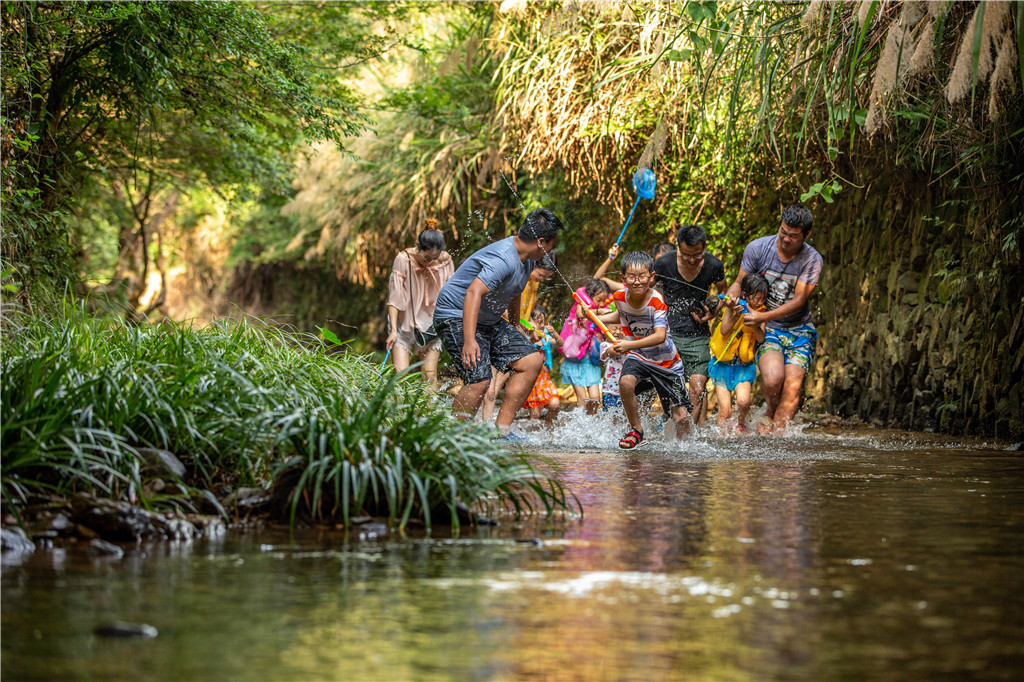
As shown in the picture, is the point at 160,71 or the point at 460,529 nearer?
the point at 460,529

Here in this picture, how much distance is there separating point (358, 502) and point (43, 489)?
120 cm

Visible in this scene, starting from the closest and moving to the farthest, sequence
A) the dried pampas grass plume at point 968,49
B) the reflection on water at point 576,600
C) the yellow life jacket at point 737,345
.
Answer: the reflection on water at point 576,600
the dried pampas grass plume at point 968,49
the yellow life jacket at point 737,345

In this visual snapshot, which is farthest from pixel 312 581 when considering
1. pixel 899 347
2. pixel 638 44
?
pixel 638 44

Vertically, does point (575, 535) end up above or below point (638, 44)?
below

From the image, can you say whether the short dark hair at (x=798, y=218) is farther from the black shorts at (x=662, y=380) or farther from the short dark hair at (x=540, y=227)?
the short dark hair at (x=540, y=227)

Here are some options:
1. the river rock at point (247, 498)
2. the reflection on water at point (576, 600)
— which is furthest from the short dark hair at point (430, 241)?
the river rock at point (247, 498)

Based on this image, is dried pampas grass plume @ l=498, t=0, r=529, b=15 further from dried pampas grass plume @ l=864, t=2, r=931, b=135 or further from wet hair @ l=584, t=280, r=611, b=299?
dried pampas grass plume @ l=864, t=2, r=931, b=135

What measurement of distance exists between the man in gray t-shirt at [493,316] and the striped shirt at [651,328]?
99 cm

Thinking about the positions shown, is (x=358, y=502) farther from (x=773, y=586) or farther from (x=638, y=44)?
(x=638, y=44)

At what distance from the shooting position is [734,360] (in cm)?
980

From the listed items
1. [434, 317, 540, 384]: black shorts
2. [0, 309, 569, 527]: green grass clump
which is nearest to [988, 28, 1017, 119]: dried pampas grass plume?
[434, 317, 540, 384]: black shorts

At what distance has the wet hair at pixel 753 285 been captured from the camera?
8969mm

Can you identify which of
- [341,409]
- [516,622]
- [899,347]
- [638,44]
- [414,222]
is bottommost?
[516,622]

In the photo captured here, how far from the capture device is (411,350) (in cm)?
1037
